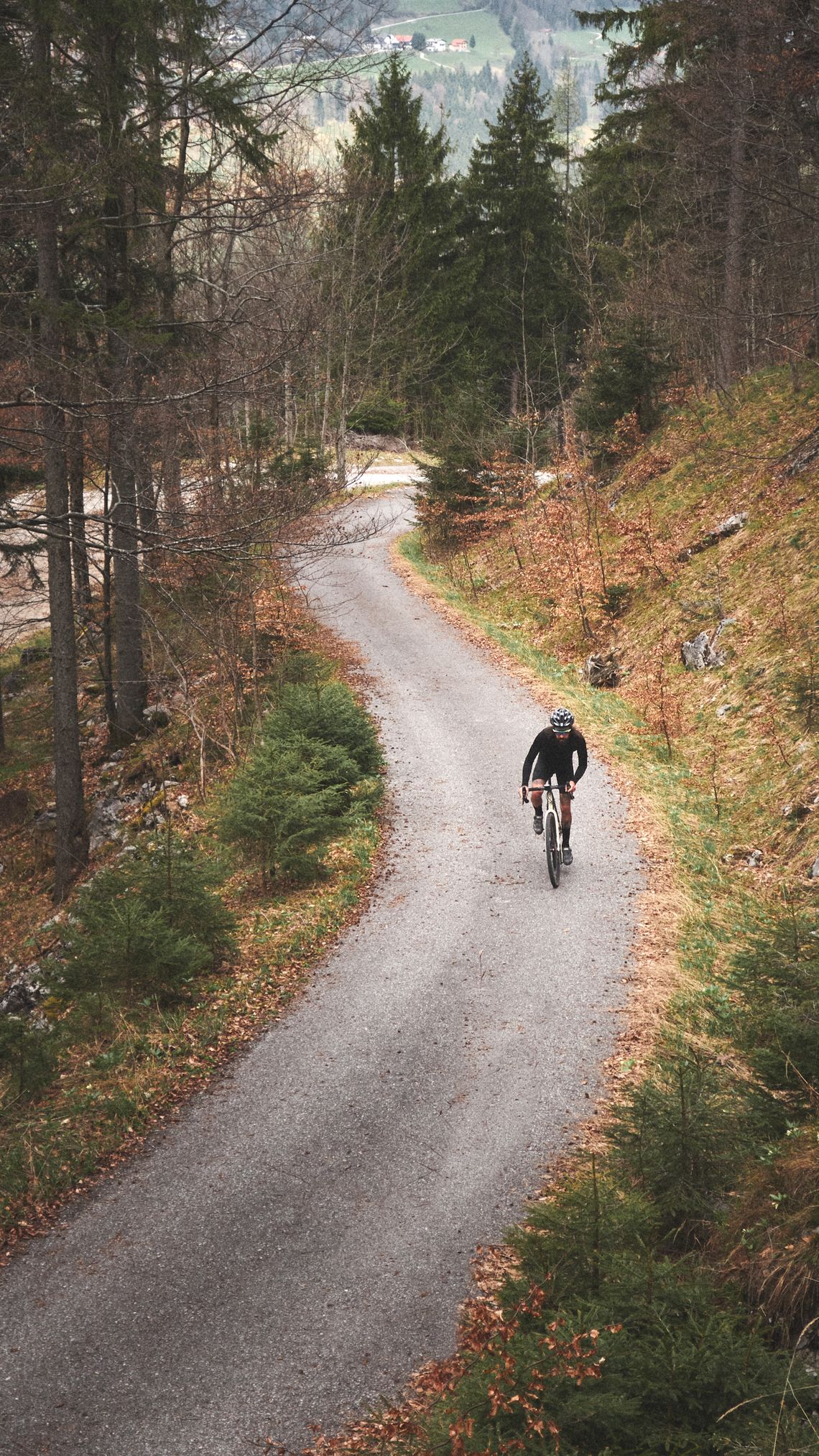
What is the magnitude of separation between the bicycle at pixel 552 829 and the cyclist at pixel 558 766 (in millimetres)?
51

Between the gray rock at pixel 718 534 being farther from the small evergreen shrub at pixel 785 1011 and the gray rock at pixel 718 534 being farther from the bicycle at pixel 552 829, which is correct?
the small evergreen shrub at pixel 785 1011

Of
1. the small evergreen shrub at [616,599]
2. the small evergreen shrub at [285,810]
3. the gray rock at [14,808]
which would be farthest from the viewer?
the small evergreen shrub at [616,599]

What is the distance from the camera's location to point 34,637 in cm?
3156

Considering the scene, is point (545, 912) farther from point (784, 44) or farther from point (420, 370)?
point (420, 370)

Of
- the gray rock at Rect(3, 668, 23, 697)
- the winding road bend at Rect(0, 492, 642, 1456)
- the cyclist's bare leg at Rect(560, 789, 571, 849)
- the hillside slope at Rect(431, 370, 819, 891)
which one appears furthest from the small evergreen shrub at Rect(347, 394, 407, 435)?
the winding road bend at Rect(0, 492, 642, 1456)

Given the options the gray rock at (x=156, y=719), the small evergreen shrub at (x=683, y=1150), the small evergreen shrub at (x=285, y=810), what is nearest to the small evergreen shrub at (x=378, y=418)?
the gray rock at (x=156, y=719)

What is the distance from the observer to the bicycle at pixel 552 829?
35.2 feet

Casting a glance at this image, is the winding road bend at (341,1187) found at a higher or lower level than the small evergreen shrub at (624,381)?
lower

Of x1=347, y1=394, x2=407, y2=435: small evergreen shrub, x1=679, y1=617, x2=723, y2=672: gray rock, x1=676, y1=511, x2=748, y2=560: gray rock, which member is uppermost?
x1=347, y1=394, x2=407, y2=435: small evergreen shrub

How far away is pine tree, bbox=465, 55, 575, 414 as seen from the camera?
41188 millimetres

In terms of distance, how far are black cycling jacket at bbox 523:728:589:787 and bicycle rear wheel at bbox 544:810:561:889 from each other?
473 mm

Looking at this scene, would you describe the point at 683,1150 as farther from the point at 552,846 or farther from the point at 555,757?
the point at 555,757

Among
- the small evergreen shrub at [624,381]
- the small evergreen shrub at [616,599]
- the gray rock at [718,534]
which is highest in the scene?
the small evergreen shrub at [624,381]

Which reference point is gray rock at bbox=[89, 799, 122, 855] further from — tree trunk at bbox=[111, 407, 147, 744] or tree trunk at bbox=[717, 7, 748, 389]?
tree trunk at bbox=[717, 7, 748, 389]
